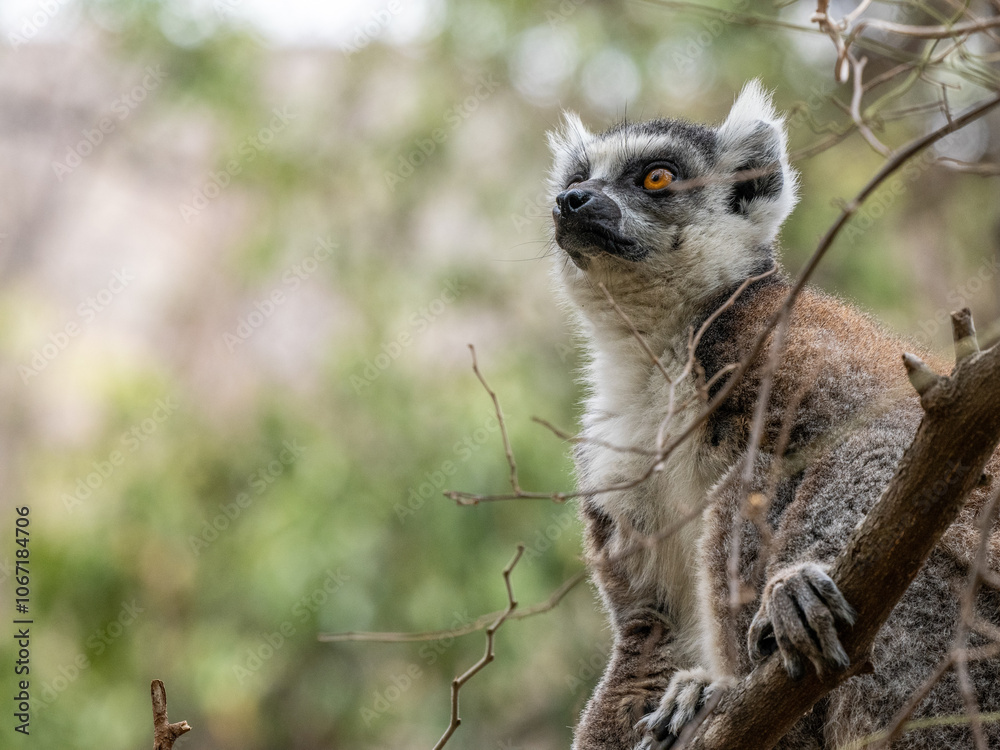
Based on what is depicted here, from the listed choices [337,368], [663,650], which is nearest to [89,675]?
[337,368]

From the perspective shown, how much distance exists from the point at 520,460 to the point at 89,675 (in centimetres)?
332

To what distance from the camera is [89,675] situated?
643cm

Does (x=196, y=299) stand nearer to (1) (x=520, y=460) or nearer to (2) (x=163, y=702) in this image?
(1) (x=520, y=460)

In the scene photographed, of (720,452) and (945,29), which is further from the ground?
(945,29)

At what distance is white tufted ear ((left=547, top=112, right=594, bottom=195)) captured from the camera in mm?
4582

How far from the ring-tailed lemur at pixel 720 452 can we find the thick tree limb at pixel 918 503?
6 cm

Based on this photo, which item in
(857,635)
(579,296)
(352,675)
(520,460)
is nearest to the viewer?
(857,635)

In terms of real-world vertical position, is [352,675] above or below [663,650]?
above
